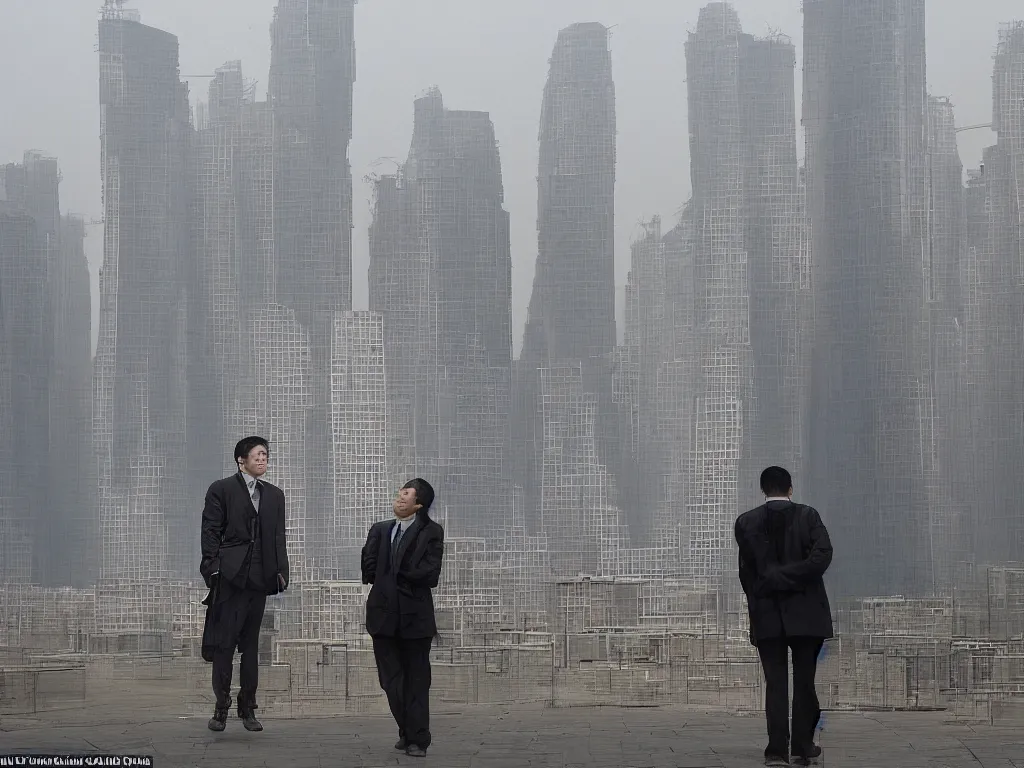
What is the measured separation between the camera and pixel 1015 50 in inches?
260

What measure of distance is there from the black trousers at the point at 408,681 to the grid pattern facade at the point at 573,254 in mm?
2280

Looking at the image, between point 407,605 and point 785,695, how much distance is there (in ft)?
4.06

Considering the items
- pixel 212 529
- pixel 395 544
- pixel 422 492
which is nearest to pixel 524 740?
pixel 395 544

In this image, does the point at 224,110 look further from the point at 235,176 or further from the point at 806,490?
the point at 806,490

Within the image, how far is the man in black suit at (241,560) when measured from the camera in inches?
193

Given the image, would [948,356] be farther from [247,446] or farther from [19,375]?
[19,375]

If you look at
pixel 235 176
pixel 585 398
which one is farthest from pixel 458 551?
pixel 235 176

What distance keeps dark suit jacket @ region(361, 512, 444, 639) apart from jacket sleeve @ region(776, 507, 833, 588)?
113cm

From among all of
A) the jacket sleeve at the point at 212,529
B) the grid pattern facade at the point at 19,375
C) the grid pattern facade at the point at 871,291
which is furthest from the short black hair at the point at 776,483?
the grid pattern facade at the point at 19,375

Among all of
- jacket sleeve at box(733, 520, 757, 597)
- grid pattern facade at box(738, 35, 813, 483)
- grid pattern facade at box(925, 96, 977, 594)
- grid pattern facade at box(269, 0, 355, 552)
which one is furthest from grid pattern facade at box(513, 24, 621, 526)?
jacket sleeve at box(733, 520, 757, 597)

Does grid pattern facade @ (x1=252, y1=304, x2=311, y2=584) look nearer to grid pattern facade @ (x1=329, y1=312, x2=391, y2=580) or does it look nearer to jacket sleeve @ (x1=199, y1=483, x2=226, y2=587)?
grid pattern facade @ (x1=329, y1=312, x2=391, y2=580)

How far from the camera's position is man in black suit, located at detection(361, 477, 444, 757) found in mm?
4547

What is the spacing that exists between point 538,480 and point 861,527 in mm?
1529

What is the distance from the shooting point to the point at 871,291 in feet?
21.4
